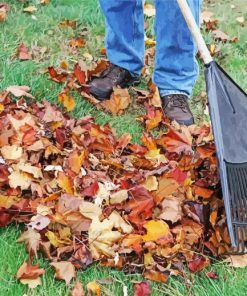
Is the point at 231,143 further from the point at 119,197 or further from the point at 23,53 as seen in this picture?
the point at 23,53

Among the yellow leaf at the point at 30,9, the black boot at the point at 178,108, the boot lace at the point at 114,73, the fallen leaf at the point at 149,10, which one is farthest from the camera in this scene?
the fallen leaf at the point at 149,10

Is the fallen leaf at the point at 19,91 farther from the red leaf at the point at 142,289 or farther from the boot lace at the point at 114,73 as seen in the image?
the red leaf at the point at 142,289

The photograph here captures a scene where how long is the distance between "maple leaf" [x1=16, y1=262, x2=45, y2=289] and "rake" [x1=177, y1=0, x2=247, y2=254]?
645 millimetres

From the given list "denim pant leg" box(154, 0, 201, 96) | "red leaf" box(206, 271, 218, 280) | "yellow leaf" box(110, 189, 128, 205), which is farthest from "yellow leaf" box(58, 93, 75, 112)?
"red leaf" box(206, 271, 218, 280)

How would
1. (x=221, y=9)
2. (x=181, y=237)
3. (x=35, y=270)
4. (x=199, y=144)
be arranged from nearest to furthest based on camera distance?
(x=35, y=270) → (x=181, y=237) → (x=199, y=144) → (x=221, y=9)

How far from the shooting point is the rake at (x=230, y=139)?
203 cm

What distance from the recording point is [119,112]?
290cm

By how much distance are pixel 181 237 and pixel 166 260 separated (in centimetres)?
10

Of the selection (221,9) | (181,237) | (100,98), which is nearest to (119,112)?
(100,98)

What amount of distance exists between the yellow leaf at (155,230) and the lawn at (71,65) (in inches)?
5.8

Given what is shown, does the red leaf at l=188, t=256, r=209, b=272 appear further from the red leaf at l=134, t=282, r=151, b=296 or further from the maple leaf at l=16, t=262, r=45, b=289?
the maple leaf at l=16, t=262, r=45, b=289

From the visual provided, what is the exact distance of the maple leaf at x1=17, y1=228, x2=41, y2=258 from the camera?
2012mm

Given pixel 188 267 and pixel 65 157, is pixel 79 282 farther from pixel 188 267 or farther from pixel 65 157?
pixel 65 157

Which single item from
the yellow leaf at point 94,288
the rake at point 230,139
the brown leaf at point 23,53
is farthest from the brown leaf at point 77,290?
the brown leaf at point 23,53
